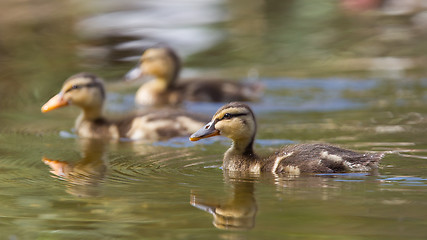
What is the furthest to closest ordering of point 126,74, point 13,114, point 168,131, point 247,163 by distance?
point 126,74
point 13,114
point 168,131
point 247,163

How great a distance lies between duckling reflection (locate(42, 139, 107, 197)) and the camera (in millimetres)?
5750

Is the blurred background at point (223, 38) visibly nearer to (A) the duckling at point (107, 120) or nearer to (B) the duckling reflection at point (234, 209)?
(A) the duckling at point (107, 120)

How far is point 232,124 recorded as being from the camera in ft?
21.0

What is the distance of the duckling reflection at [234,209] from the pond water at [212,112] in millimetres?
12

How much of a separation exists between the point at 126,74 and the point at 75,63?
706 millimetres

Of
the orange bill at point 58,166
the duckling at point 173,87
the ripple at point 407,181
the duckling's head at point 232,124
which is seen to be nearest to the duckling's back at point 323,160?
the ripple at point 407,181

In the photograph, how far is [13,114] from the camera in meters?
9.29

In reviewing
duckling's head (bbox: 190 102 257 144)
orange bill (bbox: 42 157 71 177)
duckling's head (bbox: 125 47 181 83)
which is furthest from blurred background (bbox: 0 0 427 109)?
duckling's head (bbox: 190 102 257 144)

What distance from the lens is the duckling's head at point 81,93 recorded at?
8.50m

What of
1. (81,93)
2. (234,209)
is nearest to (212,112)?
(81,93)

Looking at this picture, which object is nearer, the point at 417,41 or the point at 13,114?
the point at 13,114

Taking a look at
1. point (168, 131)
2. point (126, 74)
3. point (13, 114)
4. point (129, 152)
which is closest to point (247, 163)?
point (129, 152)

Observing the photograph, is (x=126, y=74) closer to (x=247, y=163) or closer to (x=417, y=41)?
(x=417, y=41)

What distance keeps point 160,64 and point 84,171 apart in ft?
15.0
